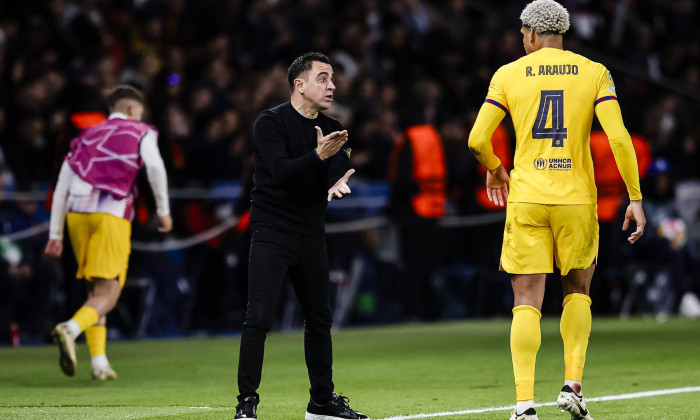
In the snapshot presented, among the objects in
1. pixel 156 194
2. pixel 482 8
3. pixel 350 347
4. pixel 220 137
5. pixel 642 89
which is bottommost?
pixel 350 347

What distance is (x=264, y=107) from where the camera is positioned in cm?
1650

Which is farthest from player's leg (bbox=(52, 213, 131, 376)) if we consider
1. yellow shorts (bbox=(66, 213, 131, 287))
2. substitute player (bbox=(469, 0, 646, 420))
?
substitute player (bbox=(469, 0, 646, 420))

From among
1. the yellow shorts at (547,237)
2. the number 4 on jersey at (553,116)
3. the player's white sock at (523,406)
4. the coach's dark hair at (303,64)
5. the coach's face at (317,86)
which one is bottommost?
the player's white sock at (523,406)

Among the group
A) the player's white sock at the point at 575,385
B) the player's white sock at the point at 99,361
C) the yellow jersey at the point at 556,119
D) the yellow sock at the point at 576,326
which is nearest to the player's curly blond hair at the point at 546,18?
the yellow jersey at the point at 556,119

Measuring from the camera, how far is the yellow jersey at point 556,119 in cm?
757

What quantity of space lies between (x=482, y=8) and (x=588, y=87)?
16824 millimetres

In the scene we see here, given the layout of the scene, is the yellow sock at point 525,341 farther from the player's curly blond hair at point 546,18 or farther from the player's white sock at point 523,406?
the player's curly blond hair at point 546,18

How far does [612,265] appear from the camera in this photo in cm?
1870

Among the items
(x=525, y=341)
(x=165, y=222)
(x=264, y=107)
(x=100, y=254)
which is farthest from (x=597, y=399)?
(x=264, y=107)

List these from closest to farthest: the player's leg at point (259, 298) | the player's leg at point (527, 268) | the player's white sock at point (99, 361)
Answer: the player's leg at point (259, 298), the player's leg at point (527, 268), the player's white sock at point (99, 361)

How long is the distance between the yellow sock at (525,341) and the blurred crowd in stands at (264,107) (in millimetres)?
6317

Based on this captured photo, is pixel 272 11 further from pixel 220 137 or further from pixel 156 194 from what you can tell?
pixel 156 194

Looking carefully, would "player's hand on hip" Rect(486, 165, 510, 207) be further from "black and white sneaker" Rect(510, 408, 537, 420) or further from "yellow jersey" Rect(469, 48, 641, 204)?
"black and white sneaker" Rect(510, 408, 537, 420)

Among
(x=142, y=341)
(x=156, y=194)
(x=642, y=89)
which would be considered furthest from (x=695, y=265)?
(x=156, y=194)
